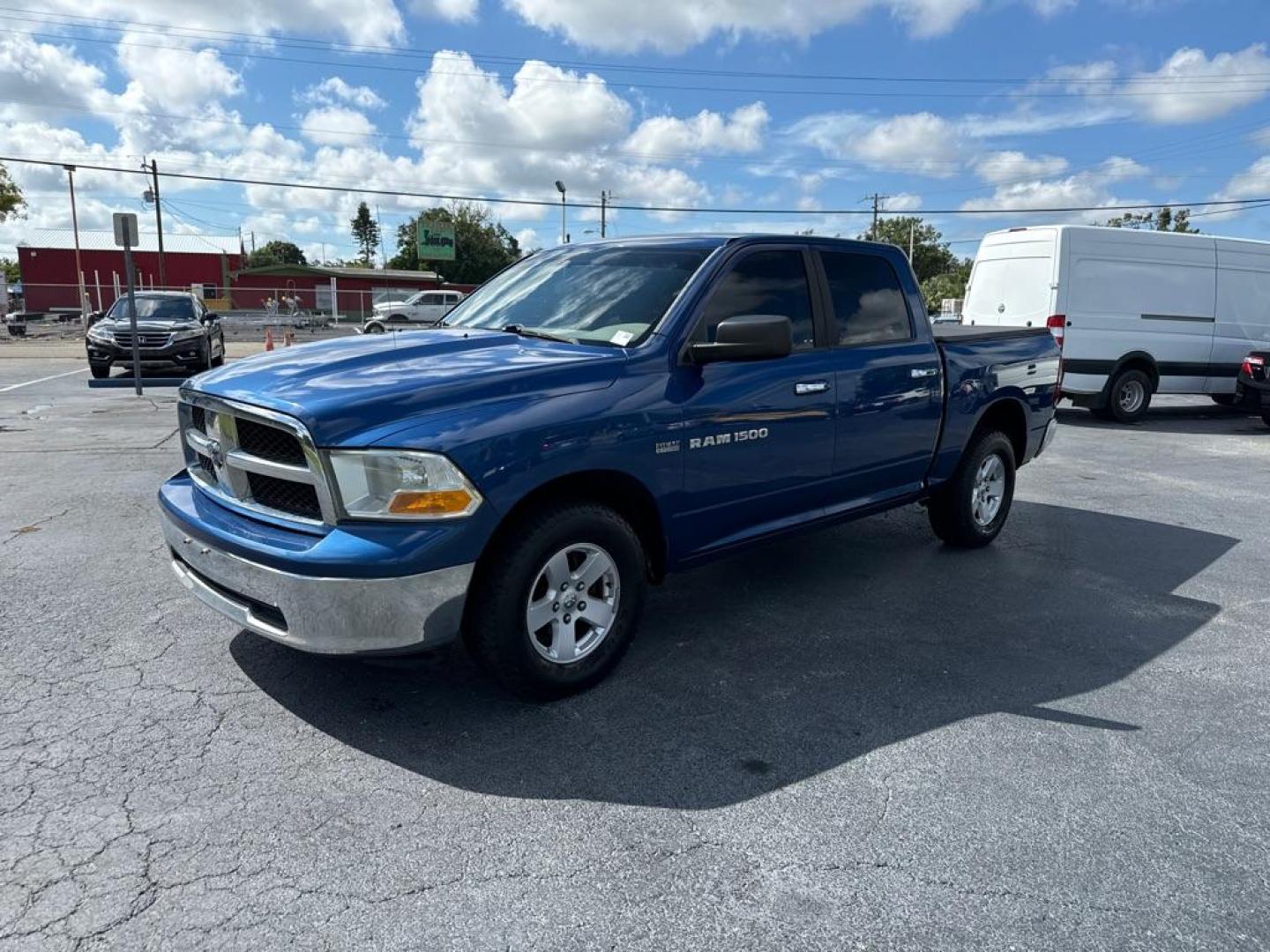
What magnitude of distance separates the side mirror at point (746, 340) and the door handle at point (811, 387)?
0.52 metres

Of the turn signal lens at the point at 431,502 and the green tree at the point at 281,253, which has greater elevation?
the green tree at the point at 281,253

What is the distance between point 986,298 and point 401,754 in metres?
11.9

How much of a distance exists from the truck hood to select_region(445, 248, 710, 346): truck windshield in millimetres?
242

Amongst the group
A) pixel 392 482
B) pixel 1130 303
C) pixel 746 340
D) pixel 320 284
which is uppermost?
pixel 320 284

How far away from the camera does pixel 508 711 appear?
3.44 meters

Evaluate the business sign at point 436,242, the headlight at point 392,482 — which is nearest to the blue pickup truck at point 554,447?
the headlight at point 392,482

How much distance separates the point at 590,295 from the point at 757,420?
3.41ft

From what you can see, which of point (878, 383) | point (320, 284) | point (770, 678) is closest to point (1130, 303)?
point (878, 383)

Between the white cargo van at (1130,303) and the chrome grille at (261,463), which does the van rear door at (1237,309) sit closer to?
the white cargo van at (1130,303)

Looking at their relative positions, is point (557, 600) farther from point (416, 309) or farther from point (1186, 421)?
point (416, 309)

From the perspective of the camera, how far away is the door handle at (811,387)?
13.9 feet

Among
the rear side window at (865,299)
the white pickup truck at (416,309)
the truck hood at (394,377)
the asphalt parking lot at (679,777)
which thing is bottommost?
the asphalt parking lot at (679,777)

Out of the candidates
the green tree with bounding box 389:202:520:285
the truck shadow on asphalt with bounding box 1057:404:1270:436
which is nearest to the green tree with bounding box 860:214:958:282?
the green tree with bounding box 389:202:520:285

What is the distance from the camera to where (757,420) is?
404 cm
